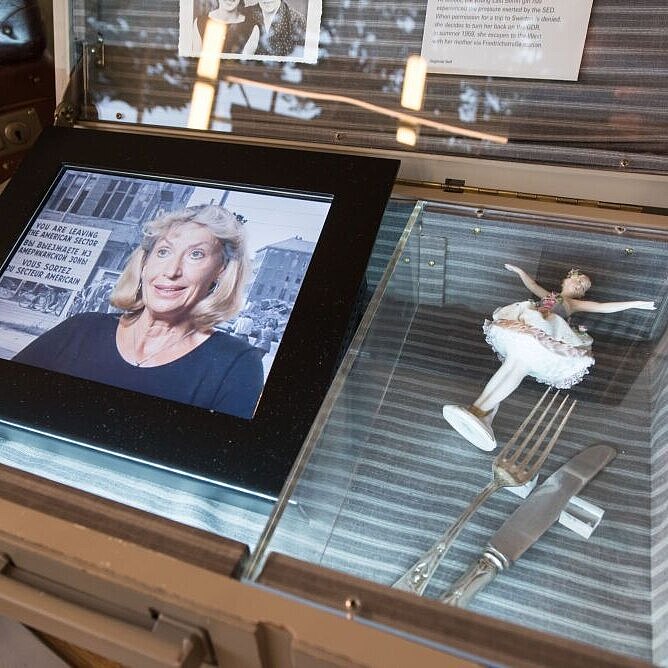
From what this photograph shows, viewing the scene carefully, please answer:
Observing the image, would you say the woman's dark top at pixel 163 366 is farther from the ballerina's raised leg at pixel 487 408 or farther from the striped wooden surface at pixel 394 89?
the striped wooden surface at pixel 394 89

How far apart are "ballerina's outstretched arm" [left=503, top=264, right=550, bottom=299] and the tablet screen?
0.25 meters

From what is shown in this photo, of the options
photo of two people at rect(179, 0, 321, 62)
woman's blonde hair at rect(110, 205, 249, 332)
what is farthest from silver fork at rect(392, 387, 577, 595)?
photo of two people at rect(179, 0, 321, 62)

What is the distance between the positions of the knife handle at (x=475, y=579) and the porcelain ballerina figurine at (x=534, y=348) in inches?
5.4

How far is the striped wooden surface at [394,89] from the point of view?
2.45ft

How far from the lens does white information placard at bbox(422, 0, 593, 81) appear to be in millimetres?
755

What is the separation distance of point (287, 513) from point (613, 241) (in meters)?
0.52

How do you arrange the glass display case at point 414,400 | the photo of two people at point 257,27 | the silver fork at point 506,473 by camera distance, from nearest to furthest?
1. the glass display case at point 414,400
2. the silver fork at point 506,473
3. the photo of two people at point 257,27

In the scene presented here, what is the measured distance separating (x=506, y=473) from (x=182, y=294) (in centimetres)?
40

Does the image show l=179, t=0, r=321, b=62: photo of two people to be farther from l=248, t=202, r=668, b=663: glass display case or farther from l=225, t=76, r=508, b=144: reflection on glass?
l=248, t=202, r=668, b=663: glass display case

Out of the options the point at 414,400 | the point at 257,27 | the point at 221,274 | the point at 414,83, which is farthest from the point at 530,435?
the point at 257,27

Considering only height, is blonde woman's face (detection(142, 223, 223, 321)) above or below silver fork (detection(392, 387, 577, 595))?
above

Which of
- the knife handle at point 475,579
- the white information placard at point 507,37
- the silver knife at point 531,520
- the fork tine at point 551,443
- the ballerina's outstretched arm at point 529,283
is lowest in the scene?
the knife handle at point 475,579

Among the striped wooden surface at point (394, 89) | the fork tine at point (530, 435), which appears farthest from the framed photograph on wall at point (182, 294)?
the fork tine at point (530, 435)

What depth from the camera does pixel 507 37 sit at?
78cm
